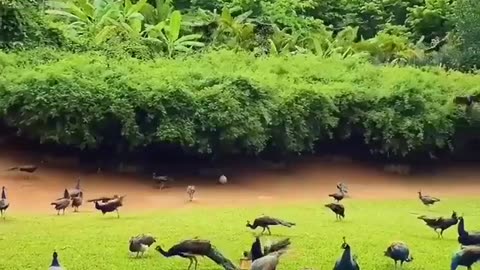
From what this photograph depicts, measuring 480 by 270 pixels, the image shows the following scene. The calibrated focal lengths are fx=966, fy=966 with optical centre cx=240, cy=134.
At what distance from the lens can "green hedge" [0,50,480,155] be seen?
48.1 feet

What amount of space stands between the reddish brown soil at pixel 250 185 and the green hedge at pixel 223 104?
460 millimetres

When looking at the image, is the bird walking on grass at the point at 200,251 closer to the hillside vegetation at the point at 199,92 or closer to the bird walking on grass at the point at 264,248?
the bird walking on grass at the point at 264,248

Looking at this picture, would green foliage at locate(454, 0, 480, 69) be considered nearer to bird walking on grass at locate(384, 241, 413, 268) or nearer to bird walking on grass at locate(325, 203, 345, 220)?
bird walking on grass at locate(325, 203, 345, 220)

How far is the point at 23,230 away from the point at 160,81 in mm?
4935

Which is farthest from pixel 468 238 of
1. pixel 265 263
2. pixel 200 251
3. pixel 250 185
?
pixel 250 185

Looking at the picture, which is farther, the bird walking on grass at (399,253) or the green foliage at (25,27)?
the green foliage at (25,27)

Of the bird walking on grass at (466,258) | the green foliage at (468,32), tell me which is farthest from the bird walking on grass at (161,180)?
the green foliage at (468,32)

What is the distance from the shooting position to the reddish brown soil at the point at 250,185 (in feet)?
44.2

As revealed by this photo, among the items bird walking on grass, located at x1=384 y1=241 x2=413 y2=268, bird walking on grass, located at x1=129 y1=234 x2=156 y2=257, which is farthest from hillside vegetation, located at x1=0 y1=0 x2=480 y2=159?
bird walking on grass, located at x1=384 y1=241 x2=413 y2=268

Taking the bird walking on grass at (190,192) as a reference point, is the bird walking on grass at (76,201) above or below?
below

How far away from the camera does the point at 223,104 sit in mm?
14852

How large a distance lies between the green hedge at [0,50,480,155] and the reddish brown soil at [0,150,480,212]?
46 cm

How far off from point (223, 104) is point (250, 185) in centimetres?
132

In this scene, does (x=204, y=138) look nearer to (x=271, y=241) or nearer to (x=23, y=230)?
(x=23, y=230)
